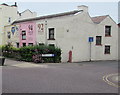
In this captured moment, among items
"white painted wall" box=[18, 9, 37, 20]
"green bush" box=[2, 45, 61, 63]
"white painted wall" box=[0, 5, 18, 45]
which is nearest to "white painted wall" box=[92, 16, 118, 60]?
"green bush" box=[2, 45, 61, 63]

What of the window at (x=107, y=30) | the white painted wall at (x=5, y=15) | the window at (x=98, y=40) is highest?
the white painted wall at (x=5, y=15)

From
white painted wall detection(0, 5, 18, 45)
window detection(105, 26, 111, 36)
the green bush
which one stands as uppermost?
white painted wall detection(0, 5, 18, 45)

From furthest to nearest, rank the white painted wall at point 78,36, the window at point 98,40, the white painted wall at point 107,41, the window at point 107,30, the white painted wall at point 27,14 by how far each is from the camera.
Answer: the white painted wall at point 27,14 < the window at point 107,30 < the window at point 98,40 < the white painted wall at point 107,41 < the white painted wall at point 78,36

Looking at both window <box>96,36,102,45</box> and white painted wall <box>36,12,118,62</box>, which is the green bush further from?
window <box>96,36,102,45</box>

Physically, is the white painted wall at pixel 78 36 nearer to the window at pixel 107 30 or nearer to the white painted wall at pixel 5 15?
the window at pixel 107 30

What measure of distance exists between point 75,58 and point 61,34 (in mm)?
3593

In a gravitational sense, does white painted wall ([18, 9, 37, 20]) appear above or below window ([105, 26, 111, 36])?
above

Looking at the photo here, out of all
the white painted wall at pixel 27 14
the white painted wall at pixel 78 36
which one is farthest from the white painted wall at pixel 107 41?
the white painted wall at pixel 27 14

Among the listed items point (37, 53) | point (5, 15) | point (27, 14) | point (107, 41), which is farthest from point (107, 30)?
point (5, 15)

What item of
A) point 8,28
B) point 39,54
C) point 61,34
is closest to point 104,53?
point 61,34

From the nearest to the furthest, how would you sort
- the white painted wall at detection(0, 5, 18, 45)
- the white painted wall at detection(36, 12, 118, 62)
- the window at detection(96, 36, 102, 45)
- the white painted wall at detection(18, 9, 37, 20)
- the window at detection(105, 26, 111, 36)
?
the white painted wall at detection(36, 12, 118, 62)
the window at detection(96, 36, 102, 45)
the window at detection(105, 26, 111, 36)
the white painted wall at detection(0, 5, 18, 45)
the white painted wall at detection(18, 9, 37, 20)

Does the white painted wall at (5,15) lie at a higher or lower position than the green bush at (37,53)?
higher

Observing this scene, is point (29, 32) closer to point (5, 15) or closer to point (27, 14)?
point (5, 15)

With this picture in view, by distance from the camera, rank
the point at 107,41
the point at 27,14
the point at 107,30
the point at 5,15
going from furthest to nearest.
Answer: the point at 27,14
the point at 5,15
the point at 107,30
the point at 107,41
